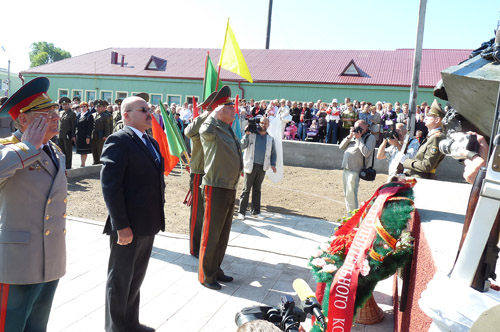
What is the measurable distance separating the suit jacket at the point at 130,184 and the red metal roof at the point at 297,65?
2549 cm

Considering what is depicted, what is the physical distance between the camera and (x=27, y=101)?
2557 mm

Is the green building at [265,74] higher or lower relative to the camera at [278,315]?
higher

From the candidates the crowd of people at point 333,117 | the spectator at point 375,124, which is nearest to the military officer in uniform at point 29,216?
the crowd of people at point 333,117

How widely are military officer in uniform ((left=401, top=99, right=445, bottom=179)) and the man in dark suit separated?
11.1 feet

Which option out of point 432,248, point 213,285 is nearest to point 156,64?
point 213,285

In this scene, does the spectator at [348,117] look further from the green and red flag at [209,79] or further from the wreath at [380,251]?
the wreath at [380,251]

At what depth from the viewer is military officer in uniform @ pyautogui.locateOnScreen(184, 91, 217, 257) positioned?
5352mm

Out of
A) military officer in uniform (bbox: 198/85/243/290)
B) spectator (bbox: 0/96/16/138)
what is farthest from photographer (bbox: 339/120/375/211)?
spectator (bbox: 0/96/16/138)

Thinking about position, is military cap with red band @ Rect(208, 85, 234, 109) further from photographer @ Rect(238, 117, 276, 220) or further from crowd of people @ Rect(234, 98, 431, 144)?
crowd of people @ Rect(234, 98, 431, 144)

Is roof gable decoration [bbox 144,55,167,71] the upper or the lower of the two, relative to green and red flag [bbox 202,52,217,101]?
upper

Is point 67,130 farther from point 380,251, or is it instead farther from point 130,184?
point 380,251

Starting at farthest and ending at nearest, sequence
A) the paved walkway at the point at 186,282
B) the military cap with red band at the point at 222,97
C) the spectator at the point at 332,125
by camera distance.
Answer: the spectator at the point at 332,125 < the military cap with red band at the point at 222,97 < the paved walkway at the point at 186,282

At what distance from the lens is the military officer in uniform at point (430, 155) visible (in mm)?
4961

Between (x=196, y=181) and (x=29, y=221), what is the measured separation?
10.4ft
